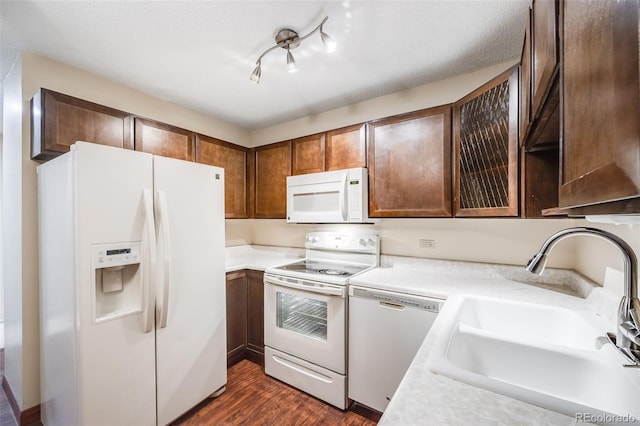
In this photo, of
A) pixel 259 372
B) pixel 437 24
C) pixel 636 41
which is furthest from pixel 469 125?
pixel 259 372

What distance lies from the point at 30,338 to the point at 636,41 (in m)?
2.92

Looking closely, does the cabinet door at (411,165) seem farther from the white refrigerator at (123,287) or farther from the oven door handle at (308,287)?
the white refrigerator at (123,287)

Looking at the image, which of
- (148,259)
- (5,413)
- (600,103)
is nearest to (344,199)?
(148,259)

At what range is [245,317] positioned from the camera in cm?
256

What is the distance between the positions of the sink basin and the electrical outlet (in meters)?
0.88

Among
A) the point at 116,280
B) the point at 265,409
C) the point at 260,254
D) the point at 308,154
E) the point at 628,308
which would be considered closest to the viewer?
the point at 628,308

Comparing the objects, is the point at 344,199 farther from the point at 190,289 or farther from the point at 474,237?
the point at 190,289

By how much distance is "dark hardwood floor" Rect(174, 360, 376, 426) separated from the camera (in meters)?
1.83

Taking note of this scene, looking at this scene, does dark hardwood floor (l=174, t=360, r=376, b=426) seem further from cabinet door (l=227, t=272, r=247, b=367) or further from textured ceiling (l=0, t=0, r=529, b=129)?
textured ceiling (l=0, t=0, r=529, b=129)

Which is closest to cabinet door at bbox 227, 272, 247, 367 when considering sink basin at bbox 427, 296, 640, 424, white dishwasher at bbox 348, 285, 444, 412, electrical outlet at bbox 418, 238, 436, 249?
white dishwasher at bbox 348, 285, 444, 412

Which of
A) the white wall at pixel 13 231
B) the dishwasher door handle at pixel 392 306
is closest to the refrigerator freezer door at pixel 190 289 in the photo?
the white wall at pixel 13 231

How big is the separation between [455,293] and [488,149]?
0.90 meters

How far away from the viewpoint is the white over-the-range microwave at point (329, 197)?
2.25m

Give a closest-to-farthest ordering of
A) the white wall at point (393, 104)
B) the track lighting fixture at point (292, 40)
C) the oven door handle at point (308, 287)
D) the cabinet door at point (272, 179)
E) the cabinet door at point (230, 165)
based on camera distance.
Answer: the track lighting fixture at point (292, 40)
the oven door handle at point (308, 287)
the white wall at point (393, 104)
the cabinet door at point (230, 165)
the cabinet door at point (272, 179)
